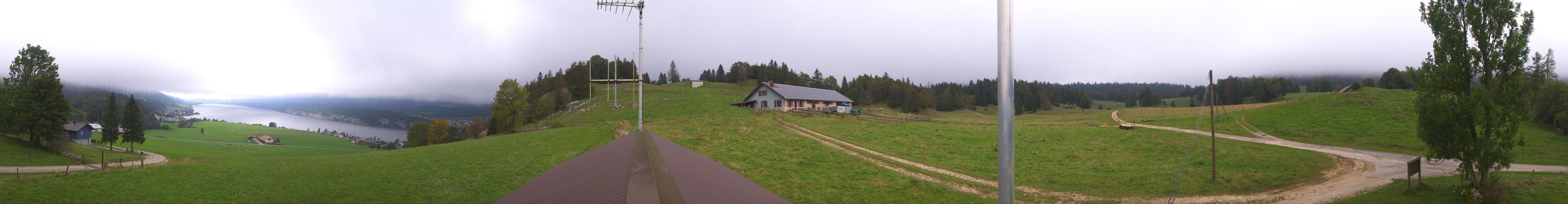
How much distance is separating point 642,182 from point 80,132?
5761 cm

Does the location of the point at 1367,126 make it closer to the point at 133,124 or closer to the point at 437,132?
the point at 437,132

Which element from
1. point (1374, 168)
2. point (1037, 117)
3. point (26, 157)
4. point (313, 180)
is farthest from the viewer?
point (1037, 117)

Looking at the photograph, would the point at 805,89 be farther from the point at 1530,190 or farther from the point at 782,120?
the point at 1530,190

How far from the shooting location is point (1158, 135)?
3425cm

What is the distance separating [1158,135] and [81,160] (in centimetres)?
6256

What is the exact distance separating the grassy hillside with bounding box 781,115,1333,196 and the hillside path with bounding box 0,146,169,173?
111 feet

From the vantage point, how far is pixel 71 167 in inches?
883

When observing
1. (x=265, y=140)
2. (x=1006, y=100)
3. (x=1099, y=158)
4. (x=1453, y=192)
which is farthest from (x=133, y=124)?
(x=1453, y=192)

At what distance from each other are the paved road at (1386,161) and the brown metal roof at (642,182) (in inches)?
889

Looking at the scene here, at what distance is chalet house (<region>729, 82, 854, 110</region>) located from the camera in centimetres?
5722

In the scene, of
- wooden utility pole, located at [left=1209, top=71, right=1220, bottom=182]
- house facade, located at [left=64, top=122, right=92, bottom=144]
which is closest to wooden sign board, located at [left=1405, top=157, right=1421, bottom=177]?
wooden utility pole, located at [left=1209, top=71, right=1220, bottom=182]

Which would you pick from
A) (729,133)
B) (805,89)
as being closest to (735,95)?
(805,89)

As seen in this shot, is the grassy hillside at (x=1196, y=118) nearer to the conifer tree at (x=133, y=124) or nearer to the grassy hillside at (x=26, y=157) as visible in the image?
the grassy hillside at (x=26, y=157)

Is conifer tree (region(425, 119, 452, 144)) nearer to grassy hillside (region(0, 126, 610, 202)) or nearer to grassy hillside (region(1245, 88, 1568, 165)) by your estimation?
grassy hillside (region(0, 126, 610, 202))
